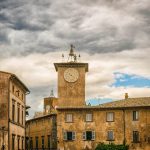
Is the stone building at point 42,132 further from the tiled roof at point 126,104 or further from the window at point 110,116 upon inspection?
the window at point 110,116

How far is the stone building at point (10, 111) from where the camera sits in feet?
119

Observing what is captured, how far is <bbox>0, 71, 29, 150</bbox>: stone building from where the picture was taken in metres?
36.4

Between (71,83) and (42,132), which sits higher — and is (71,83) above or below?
above

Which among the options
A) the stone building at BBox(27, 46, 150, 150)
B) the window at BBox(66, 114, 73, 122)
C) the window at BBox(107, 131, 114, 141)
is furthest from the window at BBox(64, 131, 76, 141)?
the window at BBox(107, 131, 114, 141)

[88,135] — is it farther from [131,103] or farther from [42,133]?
[42,133]

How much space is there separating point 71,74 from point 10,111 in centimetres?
2337

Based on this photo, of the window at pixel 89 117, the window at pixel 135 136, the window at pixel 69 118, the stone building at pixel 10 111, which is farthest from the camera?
the window at pixel 69 118

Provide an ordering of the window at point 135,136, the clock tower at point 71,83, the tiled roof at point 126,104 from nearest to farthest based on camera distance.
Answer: the window at point 135,136 → the tiled roof at point 126,104 → the clock tower at point 71,83

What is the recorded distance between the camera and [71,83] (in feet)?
197

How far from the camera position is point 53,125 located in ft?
204

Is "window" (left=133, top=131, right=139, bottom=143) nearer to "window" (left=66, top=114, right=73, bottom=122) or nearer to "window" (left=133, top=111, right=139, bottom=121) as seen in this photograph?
"window" (left=133, top=111, right=139, bottom=121)

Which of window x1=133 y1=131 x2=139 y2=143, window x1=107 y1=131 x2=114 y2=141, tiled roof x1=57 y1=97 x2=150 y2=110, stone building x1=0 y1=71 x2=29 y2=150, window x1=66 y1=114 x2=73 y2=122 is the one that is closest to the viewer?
stone building x1=0 y1=71 x2=29 y2=150

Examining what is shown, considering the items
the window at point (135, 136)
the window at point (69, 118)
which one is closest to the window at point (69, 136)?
the window at point (69, 118)

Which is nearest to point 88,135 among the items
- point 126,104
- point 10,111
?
point 126,104
